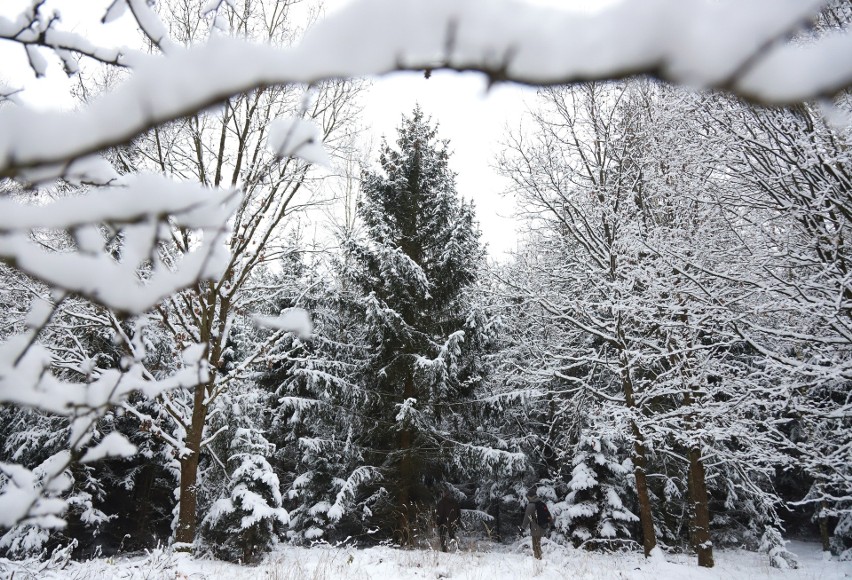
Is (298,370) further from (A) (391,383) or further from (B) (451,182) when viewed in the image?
(B) (451,182)

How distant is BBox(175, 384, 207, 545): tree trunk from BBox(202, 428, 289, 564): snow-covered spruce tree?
3.19 metres

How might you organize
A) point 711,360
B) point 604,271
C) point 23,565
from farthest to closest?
point 604,271 < point 711,360 < point 23,565

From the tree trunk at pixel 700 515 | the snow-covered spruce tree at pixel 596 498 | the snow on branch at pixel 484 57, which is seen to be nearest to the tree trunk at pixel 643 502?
the tree trunk at pixel 700 515

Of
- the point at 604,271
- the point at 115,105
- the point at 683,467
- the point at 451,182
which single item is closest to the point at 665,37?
the point at 115,105

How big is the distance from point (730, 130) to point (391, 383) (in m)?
9.46

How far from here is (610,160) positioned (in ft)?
31.2

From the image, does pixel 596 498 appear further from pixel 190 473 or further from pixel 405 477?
pixel 190 473

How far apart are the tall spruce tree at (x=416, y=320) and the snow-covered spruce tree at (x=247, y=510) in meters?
2.67

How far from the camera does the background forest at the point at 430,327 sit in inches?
40.4

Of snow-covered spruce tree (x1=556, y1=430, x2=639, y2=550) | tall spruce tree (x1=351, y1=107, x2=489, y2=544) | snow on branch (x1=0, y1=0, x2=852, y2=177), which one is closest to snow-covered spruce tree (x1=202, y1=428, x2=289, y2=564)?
tall spruce tree (x1=351, y1=107, x2=489, y2=544)

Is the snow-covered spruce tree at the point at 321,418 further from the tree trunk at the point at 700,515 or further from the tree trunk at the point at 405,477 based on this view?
the tree trunk at the point at 700,515

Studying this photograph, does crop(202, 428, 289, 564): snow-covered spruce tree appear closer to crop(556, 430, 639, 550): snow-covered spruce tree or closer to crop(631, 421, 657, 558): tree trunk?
crop(631, 421, 657, 558): tree trunk

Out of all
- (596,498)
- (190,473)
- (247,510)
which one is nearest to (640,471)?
(596,498)

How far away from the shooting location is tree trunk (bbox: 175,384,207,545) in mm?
6777
